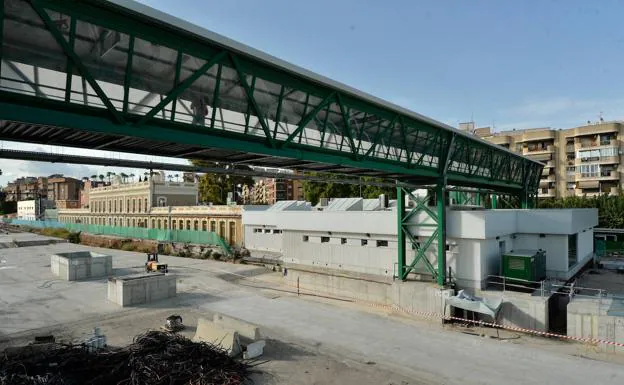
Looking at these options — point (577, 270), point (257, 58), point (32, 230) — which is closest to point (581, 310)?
point (577, 270)

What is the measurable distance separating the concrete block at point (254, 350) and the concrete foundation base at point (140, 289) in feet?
31.3

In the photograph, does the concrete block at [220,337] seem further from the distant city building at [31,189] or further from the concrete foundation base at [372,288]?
the distant city building at [31,189]

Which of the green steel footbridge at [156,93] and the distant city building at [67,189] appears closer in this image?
the green steel footbridge at [156,93]

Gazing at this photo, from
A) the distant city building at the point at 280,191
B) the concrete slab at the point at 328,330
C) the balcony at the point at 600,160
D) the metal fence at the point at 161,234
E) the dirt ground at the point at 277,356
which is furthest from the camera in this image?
the distant city building at the point at 280,191

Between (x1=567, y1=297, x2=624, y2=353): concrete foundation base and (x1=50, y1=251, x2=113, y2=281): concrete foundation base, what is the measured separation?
1071 inches

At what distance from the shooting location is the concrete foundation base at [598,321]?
14.2 m

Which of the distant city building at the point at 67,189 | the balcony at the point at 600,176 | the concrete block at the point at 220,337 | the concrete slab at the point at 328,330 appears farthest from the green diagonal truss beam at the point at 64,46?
the distant city building at the point at 67,189

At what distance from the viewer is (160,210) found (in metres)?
57.6

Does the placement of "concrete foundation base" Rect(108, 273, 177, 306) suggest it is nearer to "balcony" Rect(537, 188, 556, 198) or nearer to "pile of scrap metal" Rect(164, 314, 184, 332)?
"pile of scrap metal" Rect(164, 314, 184, 332)

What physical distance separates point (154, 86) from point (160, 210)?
51.1m

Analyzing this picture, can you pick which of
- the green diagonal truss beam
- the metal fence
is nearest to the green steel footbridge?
the green diagonal truss beam

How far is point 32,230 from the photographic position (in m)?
84.1

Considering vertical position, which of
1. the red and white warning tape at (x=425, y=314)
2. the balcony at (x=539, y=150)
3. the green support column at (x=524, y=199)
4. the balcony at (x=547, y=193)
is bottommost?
the red and white warning tape at (x=425, y=314)

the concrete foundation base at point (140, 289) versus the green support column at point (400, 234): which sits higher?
the green support column at point (400, 234)
